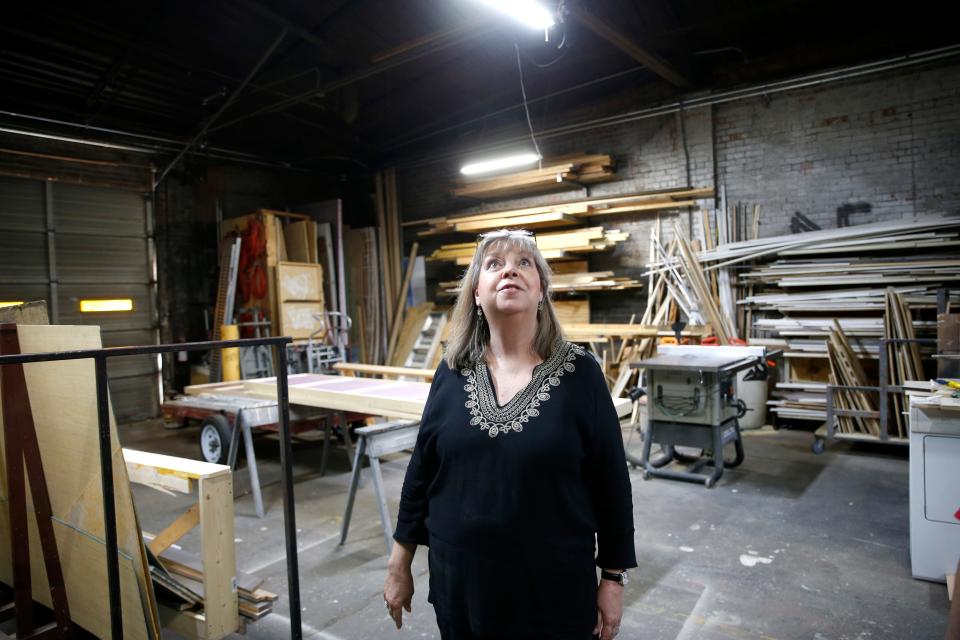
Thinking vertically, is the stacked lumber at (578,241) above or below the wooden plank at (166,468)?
above

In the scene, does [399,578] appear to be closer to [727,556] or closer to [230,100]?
[727,556]

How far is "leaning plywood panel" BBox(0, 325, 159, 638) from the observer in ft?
6.89

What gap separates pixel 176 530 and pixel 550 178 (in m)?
6.34

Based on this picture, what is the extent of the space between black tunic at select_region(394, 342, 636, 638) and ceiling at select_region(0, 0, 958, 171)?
4432 millimetres

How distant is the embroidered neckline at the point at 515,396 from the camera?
1.40m

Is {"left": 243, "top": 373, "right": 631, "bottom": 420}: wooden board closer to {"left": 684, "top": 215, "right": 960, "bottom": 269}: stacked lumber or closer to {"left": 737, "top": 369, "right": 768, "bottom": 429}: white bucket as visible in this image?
{"left": 737, "top": 369, "right": 768, "bottom": 429}: white bucket

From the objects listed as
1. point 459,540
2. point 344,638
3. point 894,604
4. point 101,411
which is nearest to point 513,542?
point 459,540

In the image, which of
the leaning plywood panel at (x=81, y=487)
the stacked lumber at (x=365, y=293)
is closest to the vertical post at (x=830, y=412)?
the leaning plywood panel at (x=81, y=487)

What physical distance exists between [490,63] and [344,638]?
6.53 m

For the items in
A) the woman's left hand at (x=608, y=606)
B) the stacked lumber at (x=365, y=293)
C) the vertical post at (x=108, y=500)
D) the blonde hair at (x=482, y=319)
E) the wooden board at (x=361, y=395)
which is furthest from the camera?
the stacked lumber at (x=365, y=293)

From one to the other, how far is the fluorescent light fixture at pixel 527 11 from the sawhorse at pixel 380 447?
3.33m

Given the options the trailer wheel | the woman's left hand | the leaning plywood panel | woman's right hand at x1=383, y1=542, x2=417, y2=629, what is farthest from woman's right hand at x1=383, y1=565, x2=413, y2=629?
the trailer wheel

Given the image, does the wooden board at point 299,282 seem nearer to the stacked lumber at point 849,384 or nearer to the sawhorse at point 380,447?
the sawhorse at point 380,447

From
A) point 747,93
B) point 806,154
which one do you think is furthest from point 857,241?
point 747,93
